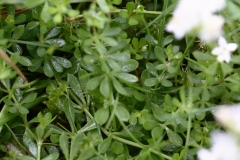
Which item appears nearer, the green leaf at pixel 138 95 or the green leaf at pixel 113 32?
the green leaf at pixel 113 32

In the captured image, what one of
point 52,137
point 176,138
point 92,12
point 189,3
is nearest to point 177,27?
point 189,3

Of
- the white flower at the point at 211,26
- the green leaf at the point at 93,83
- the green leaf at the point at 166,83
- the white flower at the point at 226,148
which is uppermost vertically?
the white flower at the point at 211,26

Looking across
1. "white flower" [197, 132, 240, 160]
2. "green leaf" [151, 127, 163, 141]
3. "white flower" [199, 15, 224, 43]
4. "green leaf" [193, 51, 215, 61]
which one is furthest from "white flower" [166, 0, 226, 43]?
"green leaf" [151, 127, 163, 141]

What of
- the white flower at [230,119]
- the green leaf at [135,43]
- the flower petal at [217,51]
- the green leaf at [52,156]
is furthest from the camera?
the green leaf at [135,43]

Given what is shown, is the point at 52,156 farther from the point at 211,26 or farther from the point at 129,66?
the point at 211,26

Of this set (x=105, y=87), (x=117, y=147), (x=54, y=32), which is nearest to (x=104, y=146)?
(x=117, y=147)

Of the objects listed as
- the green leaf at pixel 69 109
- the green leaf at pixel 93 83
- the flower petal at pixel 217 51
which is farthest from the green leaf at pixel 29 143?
the flower petal at pixel 217 51

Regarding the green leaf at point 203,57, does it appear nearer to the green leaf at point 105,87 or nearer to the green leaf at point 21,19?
the green leaf at point 105,87
